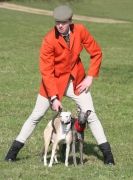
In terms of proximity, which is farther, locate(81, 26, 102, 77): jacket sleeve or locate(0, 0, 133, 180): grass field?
locate(81, 26, 102, 77): jacket sleeve

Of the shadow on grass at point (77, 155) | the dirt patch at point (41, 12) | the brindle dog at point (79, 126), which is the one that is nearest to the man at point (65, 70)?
the brindle dog at point (79, 126)

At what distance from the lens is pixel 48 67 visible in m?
8.18

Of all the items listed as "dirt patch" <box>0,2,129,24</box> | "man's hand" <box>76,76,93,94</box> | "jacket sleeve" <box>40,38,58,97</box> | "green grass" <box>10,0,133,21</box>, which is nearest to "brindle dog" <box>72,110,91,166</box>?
"man's hand" <box>76,76,93,94</box>

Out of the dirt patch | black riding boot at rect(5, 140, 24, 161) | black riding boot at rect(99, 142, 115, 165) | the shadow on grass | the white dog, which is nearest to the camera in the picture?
the white dog

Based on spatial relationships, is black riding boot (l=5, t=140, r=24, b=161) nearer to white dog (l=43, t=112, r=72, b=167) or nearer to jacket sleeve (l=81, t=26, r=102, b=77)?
white dog (l=43, t=112, r=72, b=167)

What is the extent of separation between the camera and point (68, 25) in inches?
313

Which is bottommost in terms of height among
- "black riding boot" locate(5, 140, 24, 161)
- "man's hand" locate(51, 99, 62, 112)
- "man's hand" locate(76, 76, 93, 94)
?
"black riding boot" locate(5, 140, 24, 161)

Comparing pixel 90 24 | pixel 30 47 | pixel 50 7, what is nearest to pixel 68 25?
pixel 30 47

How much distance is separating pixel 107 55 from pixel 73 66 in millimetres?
16354

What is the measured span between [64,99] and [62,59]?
6333mm

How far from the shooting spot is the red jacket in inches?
320

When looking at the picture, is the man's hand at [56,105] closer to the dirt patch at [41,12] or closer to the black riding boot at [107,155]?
the black riding boot at [107,155]

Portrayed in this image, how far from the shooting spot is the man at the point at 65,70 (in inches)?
319

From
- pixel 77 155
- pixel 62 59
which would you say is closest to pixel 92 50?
pixel 62 59
